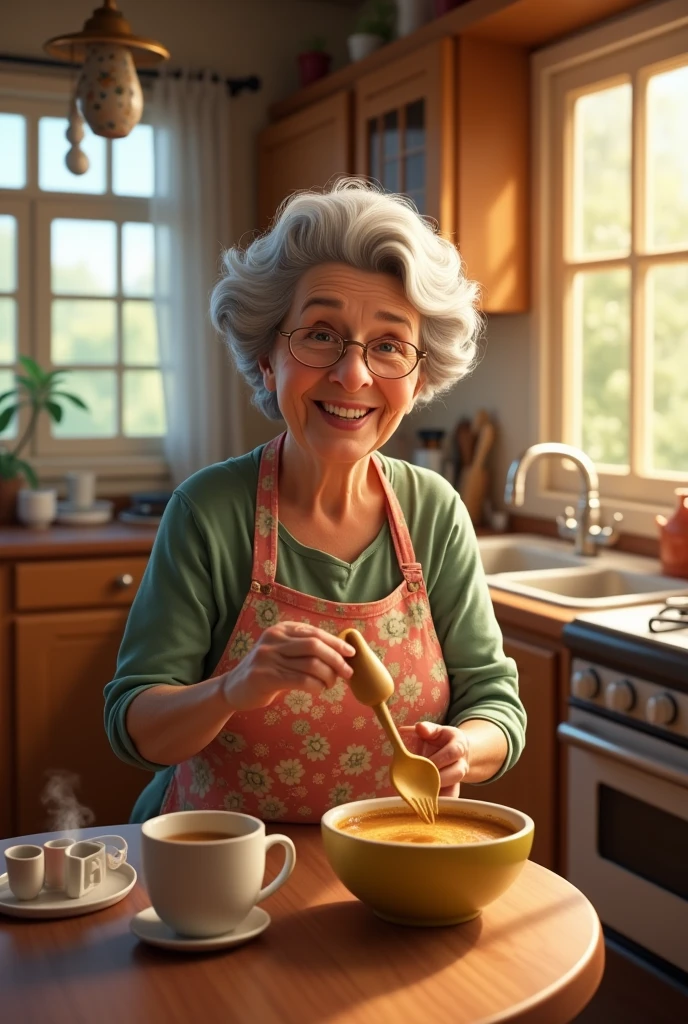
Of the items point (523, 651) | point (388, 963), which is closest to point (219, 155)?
point (523, 651)

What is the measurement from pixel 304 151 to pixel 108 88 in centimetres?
155

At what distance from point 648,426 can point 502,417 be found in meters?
0.59

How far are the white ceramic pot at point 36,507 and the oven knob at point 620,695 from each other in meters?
2.12

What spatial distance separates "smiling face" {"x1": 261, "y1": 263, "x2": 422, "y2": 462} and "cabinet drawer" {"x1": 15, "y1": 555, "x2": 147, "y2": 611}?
195 cm

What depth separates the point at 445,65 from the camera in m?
3.16

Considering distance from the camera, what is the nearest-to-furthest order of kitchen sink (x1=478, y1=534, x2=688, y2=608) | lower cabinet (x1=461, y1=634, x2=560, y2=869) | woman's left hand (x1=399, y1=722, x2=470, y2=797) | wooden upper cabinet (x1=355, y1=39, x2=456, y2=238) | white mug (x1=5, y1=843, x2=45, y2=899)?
white mug (x1=5, y1=843, x2=45, y2=899) → woman's left hand (x1=399, y1=722, x2=470, y2=797) → lower cabinet (x1=461, y1=634, x2=560, y2=869) → kitchen sink (x1=478, y1=534, x2=688, y2=608) → wooden upper cabinet (x1=355, y1=39, x2=456, y2=238)

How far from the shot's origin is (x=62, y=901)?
114 centimetres

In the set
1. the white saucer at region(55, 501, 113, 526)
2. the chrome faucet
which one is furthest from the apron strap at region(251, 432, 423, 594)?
the white saucer at region(55, 501, 113, 526)

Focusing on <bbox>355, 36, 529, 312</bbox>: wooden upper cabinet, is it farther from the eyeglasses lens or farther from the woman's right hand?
the woman's right hand

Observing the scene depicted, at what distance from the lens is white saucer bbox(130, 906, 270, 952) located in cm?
103

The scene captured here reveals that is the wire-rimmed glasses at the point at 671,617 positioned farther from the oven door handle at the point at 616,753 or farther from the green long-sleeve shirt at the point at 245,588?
the green long-sleeve shirt at the point at 245,588

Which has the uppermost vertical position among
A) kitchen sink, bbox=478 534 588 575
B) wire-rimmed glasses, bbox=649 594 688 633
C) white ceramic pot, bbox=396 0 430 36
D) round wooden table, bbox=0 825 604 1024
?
white ceramic pot, bbox=396 0 430 36

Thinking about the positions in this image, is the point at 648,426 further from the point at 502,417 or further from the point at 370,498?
the point at 370,498

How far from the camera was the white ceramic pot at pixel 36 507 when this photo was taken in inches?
146
